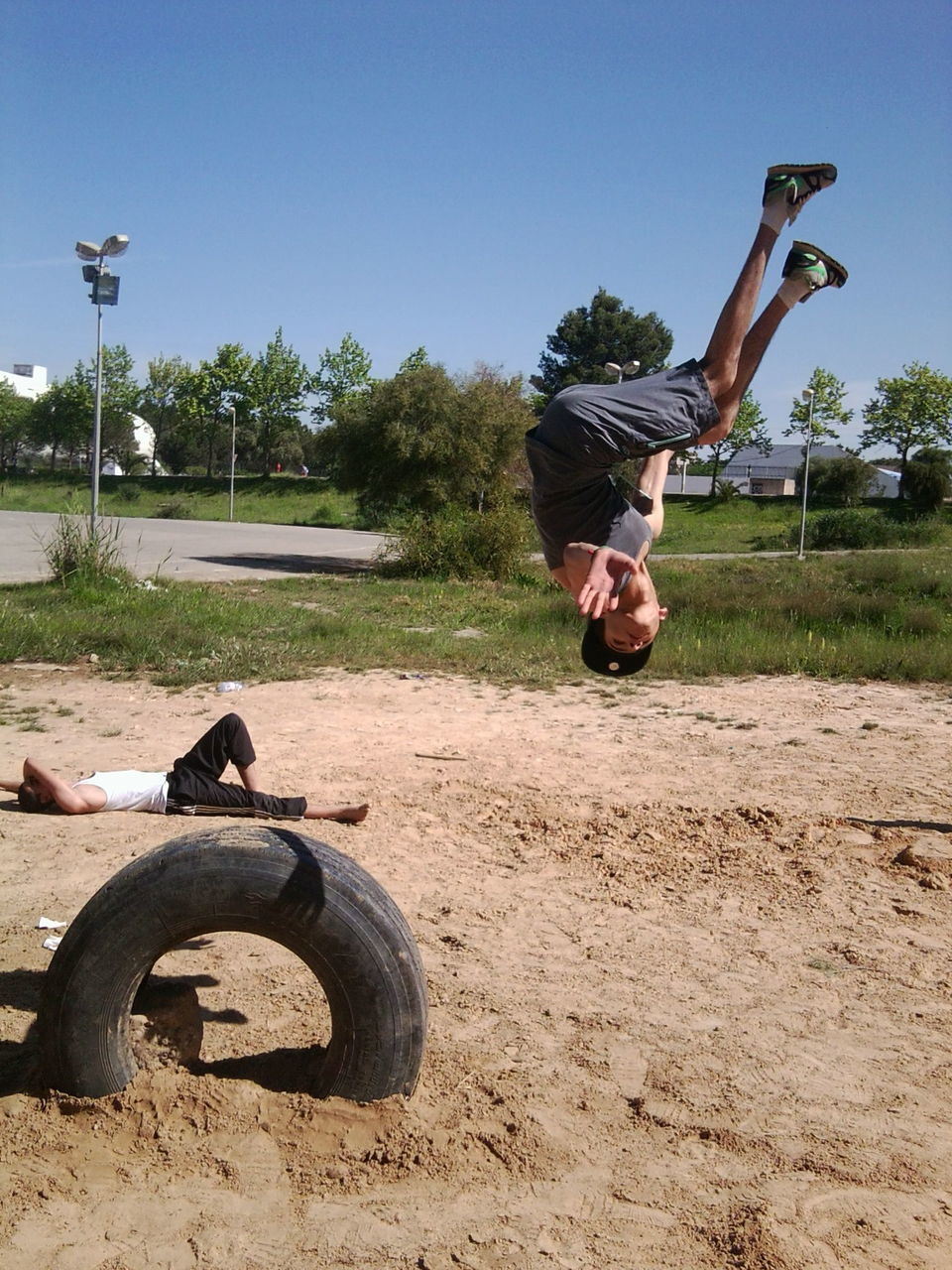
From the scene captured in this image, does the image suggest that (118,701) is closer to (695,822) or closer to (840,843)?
(695,822)

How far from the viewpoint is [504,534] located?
2553 cm

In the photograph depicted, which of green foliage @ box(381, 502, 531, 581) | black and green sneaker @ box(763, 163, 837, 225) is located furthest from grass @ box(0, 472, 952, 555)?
black and green sneaker @ box(763, 163, 837, 225)

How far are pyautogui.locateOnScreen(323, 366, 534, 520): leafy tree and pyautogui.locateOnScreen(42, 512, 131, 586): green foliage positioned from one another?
32.0 ft

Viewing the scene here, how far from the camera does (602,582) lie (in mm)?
3797

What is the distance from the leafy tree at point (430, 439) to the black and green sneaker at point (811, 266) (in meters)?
22.1

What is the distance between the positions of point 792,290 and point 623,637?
64.9 inches

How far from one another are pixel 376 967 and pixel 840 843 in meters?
4.44

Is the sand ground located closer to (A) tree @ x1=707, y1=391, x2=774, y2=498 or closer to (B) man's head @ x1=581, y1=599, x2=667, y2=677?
(B) man's head @ x1=581, y1=599, x2=667, y2=677

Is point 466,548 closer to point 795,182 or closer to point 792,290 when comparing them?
point 792,290

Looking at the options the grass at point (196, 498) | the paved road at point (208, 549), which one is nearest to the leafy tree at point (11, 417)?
the grass at point (196, 498)

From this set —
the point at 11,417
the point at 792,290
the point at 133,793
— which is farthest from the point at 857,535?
the point at 11,417

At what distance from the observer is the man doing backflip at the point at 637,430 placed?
4242 millimetres

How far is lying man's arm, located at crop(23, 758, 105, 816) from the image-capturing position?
6961mm

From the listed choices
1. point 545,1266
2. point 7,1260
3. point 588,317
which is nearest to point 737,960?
point 545,1266
